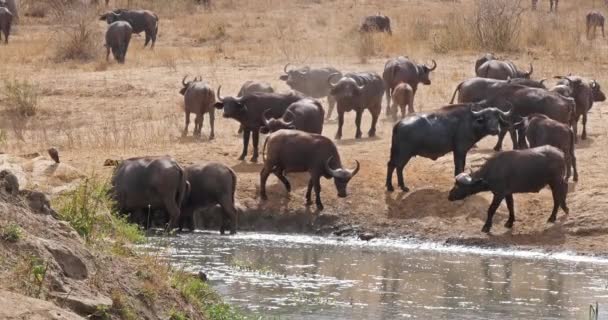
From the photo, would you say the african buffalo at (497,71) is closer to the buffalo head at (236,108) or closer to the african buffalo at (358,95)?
the african buffalo at (358,95)

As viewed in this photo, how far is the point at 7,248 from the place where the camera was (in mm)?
8047

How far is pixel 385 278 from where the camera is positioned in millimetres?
13953

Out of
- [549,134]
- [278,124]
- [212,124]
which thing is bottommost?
[212,124]

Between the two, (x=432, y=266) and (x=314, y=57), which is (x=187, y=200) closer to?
(x=432, y=266)

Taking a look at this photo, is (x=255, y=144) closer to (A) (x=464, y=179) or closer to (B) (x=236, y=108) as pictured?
(B) (x=236, y=108)

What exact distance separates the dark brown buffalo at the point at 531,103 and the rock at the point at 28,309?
38.7 ft

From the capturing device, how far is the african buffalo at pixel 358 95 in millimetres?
20531

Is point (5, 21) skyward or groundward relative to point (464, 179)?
groundward

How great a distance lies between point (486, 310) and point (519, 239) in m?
4.08

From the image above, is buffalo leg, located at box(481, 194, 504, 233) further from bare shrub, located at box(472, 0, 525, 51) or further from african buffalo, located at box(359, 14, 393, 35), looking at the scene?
african buffalo, located at box(359, 14, 393, 35)

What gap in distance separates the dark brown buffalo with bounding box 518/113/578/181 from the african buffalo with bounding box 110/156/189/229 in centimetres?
451

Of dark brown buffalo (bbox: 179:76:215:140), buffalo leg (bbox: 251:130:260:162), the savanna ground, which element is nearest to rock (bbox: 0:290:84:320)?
the savanna ground

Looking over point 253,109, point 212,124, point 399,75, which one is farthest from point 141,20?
point 253,109

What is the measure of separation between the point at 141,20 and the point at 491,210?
21.4 metres
